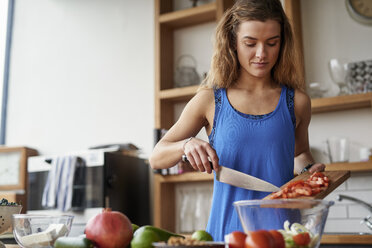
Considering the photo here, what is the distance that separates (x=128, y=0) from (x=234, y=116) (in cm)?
294

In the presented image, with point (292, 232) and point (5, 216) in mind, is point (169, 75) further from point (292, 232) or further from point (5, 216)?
point (292, 232)

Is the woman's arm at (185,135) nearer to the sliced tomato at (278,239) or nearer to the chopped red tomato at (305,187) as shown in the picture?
the chopped red tomato at (305,187)

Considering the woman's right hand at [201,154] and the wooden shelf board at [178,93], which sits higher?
the wooden shelf board at [178,93]

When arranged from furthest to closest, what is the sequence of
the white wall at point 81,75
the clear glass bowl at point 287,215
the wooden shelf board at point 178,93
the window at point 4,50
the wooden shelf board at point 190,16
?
the window at point 4,50 → the white wall at point 81,75 → the wooden shelf board at point 190,16 → the wooden shelf board at point 178,93 → the clear glass bowl at point 287,215

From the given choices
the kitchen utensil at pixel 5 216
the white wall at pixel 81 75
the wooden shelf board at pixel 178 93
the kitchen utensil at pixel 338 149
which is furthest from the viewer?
the white wall at pixel 81 75

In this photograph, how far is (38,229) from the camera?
1004mm

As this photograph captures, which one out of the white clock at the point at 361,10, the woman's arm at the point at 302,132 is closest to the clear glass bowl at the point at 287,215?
the woman's arm at the point at 302,132

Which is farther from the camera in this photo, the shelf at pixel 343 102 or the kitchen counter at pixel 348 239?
the shelf at pixel 343 102

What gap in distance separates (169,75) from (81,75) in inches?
38.4

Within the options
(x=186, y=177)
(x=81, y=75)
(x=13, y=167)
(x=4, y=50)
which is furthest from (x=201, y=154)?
(x=4, y=50)

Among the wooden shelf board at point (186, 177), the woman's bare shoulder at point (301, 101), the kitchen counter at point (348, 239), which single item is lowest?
the kitchen counter at point (348, 239)

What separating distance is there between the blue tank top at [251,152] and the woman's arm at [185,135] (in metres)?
0.09

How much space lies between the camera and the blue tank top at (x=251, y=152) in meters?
1.41

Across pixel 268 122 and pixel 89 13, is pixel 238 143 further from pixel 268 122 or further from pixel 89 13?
pixel 89 13
